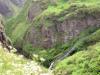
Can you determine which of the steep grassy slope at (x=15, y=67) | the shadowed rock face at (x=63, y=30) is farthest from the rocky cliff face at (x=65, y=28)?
the steep grassy slope at (x=15, y=67)

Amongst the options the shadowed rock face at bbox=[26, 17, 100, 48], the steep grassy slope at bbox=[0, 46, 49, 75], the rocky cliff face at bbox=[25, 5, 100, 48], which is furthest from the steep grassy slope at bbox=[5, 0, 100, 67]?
the steep grassy slope at bbox=[0, 46, 49, 75]

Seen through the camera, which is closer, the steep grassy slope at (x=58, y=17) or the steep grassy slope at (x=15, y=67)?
the steep grassy slope at (x=15, y=67)

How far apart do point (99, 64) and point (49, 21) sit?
102 m

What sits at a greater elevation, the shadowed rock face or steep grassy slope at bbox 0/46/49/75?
steep grassy slope at bbox 0/46/49/75

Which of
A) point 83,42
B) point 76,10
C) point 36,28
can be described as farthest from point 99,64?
point 36,28

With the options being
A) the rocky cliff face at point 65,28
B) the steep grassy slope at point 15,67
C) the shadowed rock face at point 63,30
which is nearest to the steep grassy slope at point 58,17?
the rocky cliff face at point 65,28

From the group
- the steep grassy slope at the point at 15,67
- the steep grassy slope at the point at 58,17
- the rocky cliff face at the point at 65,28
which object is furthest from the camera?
the rocky cliff face at the point at 65,28

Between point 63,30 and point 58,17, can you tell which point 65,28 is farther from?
point 58,17

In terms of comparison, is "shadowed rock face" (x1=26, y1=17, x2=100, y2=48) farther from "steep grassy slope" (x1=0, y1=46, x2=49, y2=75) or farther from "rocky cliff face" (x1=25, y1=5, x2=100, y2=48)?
"steep grassy slope" (x1=0, y1=46, x2=49, y2=75)

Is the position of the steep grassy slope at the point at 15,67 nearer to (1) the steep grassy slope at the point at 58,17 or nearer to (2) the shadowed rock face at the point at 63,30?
(1) the steep grassy slope at the point at 58,17

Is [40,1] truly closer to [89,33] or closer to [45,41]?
[45,41]

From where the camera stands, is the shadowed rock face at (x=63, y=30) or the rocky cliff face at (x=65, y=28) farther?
the rocky cliff face at (x=65, y=28)

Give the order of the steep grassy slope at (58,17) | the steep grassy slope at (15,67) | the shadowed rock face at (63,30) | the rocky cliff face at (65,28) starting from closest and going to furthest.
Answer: the steep grassy slope at (15,67) → the steep grassy slope at (58,17) → the shadowed rock face at (63,30) → the rocky cliff face at (65,28)

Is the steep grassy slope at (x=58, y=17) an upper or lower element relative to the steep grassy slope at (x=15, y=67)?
lower
